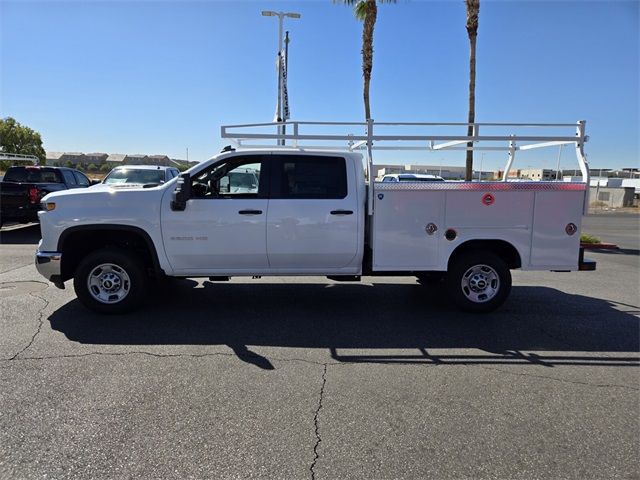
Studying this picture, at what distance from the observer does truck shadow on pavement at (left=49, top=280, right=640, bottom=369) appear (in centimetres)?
463

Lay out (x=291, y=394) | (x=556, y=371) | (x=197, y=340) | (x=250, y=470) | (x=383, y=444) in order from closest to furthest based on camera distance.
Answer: (x=250, y=470) → (x=383, y=444) → (x=291, y=394) → (x=556, y=371) → (x=197, y=340)

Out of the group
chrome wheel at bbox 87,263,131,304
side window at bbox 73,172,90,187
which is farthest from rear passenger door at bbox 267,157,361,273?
side window at bbox 73,172,90,187

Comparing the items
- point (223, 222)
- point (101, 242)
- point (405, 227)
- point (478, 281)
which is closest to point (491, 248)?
point (478, 281)

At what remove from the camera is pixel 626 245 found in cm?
1366

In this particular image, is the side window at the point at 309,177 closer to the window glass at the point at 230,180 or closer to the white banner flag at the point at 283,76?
the window glass at the point at 230,180

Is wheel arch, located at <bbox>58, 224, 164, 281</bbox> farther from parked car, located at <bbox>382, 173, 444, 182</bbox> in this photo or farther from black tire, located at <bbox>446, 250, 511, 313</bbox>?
black tire, located at <bbox>446, 250, 511, 313</bbox>

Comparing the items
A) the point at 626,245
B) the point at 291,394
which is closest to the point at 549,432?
the point at 291,394

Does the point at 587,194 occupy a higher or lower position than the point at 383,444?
higher

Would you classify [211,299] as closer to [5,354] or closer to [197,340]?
[197,340]

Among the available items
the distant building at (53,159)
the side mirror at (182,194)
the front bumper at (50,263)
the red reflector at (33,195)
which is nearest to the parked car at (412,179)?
the side mirror at (182,194)

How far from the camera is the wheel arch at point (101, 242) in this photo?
5.41 metres

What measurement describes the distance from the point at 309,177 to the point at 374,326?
195cm

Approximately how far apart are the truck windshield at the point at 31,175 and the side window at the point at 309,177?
33.7 ft

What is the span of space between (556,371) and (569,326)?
5.09 ft
